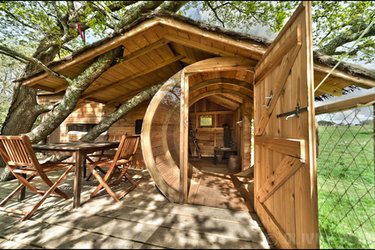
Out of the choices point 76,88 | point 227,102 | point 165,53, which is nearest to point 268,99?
point 165,53

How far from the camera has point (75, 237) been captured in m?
1.60

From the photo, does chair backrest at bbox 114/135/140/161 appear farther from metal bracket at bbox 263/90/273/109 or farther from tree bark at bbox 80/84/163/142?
metal bracket at bbox 263/90/273/109

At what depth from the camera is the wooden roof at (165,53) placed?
1.85m

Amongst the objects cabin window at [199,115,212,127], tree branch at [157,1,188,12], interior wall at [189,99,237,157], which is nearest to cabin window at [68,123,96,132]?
interior wall at [189,99,237,157]

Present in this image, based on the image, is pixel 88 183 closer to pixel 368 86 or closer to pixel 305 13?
pixel 305 13

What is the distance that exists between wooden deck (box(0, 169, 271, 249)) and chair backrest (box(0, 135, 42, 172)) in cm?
65

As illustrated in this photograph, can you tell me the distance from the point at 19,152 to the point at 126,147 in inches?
52.0

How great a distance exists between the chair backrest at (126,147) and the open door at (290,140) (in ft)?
6.86

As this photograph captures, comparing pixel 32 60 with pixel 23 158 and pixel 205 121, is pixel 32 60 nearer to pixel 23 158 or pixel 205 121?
pixel 23 158

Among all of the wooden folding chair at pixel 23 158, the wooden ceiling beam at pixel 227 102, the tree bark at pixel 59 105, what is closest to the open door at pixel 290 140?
the tree bark at pixel 59 105

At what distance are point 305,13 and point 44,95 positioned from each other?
7.21 m

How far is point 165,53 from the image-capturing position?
9.93 ft

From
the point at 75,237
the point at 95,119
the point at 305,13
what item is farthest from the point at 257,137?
the point at 95,119

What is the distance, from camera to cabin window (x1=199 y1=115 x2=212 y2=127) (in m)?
6.64
